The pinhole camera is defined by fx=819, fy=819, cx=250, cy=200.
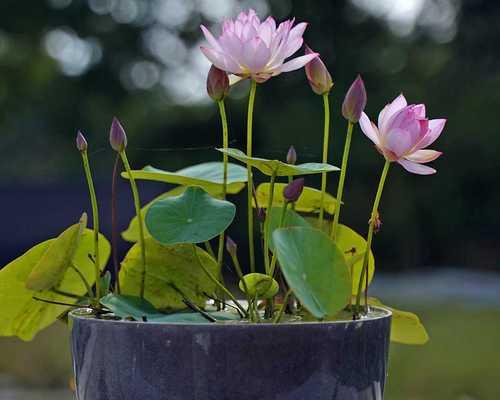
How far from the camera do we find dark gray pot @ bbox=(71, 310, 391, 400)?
16.5 inches

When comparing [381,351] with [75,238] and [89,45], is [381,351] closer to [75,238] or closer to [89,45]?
[75,238]

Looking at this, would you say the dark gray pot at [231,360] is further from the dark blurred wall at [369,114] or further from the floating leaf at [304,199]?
the dark blurred wall at [369,114]

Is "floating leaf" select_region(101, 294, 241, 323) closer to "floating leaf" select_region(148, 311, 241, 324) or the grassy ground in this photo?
"floating leaf" select_region(148, 311, 241, 324)

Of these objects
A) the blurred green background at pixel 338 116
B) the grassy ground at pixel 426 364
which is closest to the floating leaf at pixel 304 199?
the grassy ground at pixel 426 364

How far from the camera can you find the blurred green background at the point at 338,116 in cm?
461

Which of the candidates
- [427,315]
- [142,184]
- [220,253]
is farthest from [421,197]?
[220,253]

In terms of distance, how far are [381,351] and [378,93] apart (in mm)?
5627

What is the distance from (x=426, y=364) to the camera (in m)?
2.13

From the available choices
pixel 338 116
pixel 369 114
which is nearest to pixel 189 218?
pixel 369 114

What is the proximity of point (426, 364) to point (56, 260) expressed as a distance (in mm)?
1774

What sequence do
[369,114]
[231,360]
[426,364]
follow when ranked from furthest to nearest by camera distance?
[369,114], [426,364], [231,360]

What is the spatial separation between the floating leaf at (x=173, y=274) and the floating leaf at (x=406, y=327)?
0.41 ft

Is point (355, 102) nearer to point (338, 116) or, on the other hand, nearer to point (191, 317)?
point (191, 317)

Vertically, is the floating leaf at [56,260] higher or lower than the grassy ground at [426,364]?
higher
